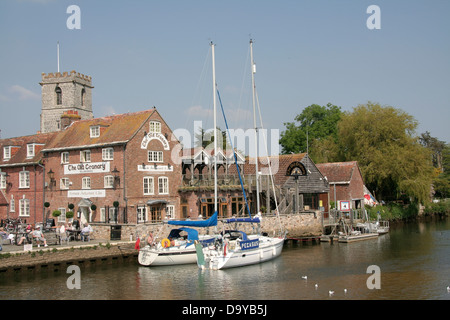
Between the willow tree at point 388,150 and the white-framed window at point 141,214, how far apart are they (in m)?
31.8

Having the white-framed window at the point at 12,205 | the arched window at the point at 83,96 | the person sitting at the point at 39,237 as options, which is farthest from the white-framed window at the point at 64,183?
the arched window at the point at 83,96

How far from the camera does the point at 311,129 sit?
252 ft

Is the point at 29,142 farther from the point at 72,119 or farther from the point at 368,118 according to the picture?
the point at 368,118

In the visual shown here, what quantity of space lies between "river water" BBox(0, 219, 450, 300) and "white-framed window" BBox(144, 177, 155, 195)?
30.3ft

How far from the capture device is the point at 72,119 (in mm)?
47344

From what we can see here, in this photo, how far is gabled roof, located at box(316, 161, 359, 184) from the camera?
53594mm

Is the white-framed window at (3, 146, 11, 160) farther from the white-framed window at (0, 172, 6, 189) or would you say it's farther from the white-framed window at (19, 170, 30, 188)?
the white-framed window at (19, 170, 30, 188)

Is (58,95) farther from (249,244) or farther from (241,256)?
(241,256)

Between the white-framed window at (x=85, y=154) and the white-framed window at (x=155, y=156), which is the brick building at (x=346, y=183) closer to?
the white-framed window at (x=155, y=156)

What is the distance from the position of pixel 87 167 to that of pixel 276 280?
2215cm

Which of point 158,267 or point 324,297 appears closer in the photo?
point 324,297
